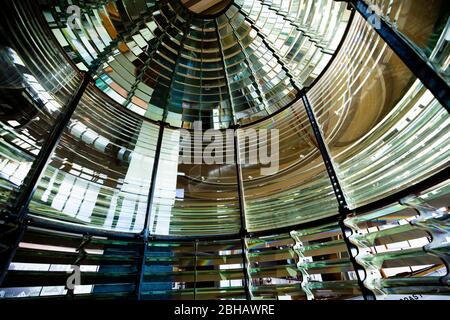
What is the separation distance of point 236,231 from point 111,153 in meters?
1.09

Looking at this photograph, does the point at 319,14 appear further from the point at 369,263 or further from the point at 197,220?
the point at 197,220

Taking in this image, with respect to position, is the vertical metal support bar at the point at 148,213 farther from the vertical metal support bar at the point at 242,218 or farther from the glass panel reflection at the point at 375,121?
the glass panel reflection at the point at 375,121

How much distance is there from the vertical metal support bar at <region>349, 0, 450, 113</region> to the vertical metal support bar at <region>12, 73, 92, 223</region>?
1665 mm

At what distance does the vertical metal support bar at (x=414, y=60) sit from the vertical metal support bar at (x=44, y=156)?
166cm

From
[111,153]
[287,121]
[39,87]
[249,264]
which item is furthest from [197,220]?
[39,87]

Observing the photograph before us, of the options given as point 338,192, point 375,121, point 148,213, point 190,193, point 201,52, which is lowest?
point 338,192

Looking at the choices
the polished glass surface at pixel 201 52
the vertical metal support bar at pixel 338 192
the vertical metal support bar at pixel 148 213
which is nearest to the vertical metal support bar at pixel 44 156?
the polished glass surface at pixel 201 52

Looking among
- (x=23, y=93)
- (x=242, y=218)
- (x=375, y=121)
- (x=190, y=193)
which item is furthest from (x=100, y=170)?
(x=375, y=121)

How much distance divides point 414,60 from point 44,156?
1766 mm

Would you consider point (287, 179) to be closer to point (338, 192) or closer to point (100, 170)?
point (338, 192)

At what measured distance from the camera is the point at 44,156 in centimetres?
135

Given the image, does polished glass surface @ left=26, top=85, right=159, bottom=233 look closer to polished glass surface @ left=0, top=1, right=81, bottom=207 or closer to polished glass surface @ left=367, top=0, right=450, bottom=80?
polished glass surface @ left=0, top=1, right=81, bottom=207

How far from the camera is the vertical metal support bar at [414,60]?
0.83 meters

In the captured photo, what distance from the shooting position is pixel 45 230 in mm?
1276
